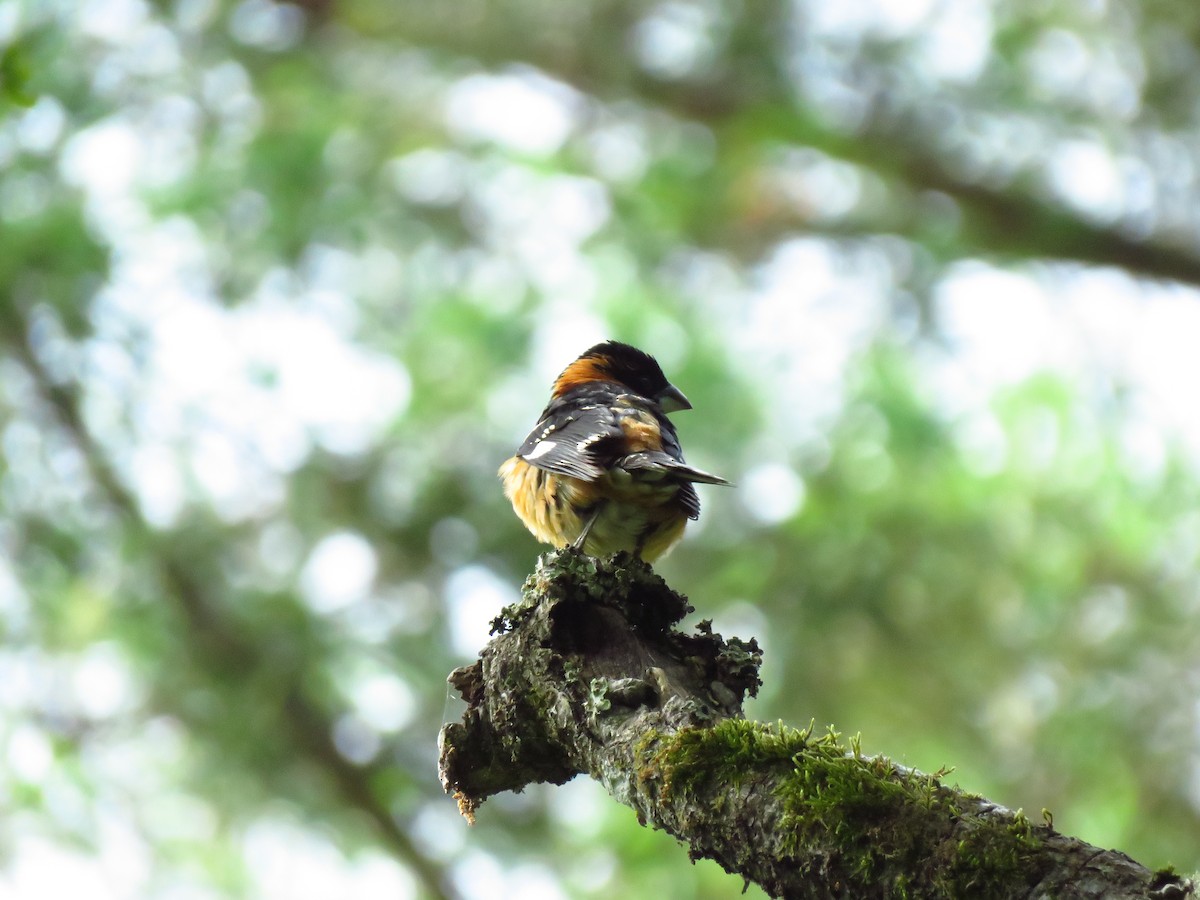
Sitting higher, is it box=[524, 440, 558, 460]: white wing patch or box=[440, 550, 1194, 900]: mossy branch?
box=[524, 440, 558, 460]: white wing patch

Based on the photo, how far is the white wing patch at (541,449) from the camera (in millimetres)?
4410

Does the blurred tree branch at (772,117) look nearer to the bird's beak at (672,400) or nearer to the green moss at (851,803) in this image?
the bird's beak at (672,400)

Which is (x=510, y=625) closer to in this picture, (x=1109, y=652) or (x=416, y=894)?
(x=416, y=894)

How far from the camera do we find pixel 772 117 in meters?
9.06

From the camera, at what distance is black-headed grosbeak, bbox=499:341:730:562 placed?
13.9 feet

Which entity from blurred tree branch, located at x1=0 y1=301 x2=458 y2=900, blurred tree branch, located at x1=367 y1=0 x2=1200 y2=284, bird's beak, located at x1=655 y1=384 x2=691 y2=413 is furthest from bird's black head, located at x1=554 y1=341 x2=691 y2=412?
blurred tree branch, located at x1=367 y1=0 x2=1200 y2=284

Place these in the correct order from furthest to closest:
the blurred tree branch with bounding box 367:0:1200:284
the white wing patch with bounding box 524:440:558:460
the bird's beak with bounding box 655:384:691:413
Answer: the blurred tree branch with bounding box 367:0:1200:284 → the bird's beak with bounding box 655:384:691:413 → the white wing patch with bounding box 524:440:558:460

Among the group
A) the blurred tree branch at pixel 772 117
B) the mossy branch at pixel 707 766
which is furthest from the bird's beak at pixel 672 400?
the blurred tree branch at pixel 772 117

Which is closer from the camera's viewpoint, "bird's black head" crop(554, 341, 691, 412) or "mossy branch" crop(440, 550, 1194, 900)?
"mossy branch" crop(440, 550, 1194, 900)

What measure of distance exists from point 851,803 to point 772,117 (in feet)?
25.5

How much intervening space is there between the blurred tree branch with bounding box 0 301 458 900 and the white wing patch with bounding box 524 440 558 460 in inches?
165

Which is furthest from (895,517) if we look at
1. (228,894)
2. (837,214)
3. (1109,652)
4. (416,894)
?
(228,894)

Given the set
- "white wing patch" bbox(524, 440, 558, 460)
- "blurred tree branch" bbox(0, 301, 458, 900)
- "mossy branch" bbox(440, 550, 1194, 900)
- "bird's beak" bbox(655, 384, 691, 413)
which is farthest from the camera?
"blurred tree branch" bbox(0, 301, 458, 900)

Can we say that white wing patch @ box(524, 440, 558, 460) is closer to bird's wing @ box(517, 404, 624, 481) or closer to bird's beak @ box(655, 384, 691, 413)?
bird's wing @ box(517, 404, 624, 481)
